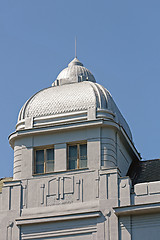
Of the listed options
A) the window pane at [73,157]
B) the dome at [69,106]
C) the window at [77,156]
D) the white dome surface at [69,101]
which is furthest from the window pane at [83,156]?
the white dome surface at [69,101]

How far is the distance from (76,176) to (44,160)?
2.43 m

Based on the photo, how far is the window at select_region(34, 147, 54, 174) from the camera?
41.3 m

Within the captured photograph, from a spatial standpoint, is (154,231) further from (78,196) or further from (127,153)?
(127,153)

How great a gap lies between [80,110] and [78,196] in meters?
5.26

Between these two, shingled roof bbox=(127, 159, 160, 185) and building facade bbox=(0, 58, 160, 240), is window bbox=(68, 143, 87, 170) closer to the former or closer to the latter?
building facade bbox=(0, 58, 160, 240)

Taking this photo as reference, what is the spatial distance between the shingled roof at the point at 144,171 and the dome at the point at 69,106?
234 cm

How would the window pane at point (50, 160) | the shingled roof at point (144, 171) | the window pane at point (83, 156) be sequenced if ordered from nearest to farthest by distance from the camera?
the window pane at point (83, 156)
the window pane at point (50, 160)
the shingled roof at point (144, 171)

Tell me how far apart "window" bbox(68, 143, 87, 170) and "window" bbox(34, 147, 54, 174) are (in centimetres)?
110

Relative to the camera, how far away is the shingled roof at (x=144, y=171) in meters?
41.4

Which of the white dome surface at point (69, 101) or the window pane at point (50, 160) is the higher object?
the white dome surface at point (69, 101)

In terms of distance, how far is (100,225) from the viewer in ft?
127

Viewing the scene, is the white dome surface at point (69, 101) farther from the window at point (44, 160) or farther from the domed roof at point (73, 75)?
the window at point (44, 160)

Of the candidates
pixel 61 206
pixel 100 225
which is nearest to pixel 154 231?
pixel 100 225

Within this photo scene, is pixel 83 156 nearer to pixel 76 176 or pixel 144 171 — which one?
pixel 76 176
